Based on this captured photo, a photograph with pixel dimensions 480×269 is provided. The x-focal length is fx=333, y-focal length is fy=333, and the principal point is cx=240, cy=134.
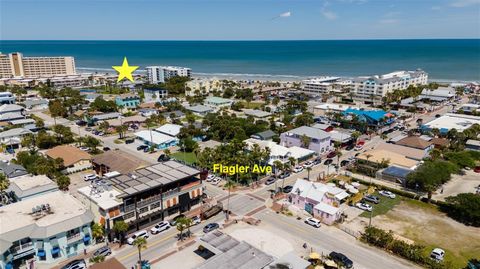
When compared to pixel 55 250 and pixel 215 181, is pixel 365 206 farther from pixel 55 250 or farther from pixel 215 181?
pixel 55 250

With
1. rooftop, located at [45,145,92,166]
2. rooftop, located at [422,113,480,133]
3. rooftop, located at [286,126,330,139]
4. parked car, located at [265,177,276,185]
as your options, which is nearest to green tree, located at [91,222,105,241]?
parked car, located at [265,177,276,185]

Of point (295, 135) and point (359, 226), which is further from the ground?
point (295, 135)

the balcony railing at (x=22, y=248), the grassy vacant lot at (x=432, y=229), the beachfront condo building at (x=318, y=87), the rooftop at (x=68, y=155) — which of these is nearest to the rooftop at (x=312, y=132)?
the grassy vacant lot at (x=432, y=229)

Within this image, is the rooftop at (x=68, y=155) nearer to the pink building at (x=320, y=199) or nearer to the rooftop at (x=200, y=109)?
the pink building at (x=320, y=199)

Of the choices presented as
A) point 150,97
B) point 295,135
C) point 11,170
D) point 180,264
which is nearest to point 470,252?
point 180,264

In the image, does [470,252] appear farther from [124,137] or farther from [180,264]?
[124,137]
